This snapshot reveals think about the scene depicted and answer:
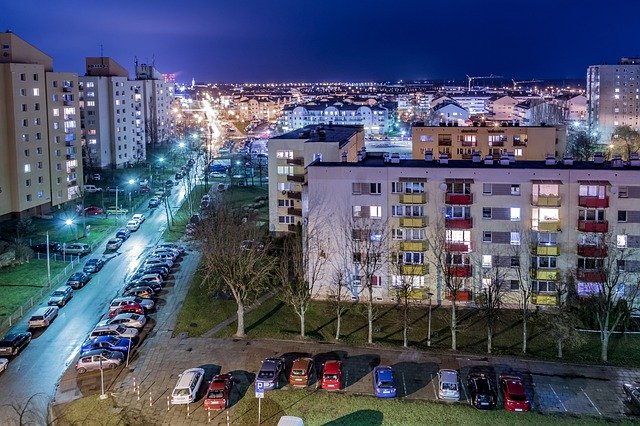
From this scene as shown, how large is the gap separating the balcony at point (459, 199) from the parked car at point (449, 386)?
28.2ft

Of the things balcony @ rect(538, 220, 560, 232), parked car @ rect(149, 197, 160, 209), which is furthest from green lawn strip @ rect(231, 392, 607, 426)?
parked car @ rect(149, 197, 160, 209)

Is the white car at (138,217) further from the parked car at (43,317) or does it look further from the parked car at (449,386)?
the parked car at (449,386)

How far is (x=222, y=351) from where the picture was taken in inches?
857

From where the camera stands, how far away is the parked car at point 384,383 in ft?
59.8

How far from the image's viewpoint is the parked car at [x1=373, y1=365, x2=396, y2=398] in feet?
59.8

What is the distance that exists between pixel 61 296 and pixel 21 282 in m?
3.81

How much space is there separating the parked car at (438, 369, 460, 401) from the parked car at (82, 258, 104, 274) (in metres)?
18.9

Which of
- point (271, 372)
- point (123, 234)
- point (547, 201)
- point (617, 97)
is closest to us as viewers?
point (271, 372)

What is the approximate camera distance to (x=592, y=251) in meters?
24.5

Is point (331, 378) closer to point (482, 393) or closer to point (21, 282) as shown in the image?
point (482, 393)

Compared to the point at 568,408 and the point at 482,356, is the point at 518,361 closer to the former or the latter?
the point at 482,356

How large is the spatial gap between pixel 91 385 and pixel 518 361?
1353 cm

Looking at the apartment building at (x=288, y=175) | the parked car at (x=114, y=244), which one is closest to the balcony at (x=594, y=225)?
the apartment building at (x=288, y=175)

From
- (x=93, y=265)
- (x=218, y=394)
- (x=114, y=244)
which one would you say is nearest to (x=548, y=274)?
(x=218, y=394)
